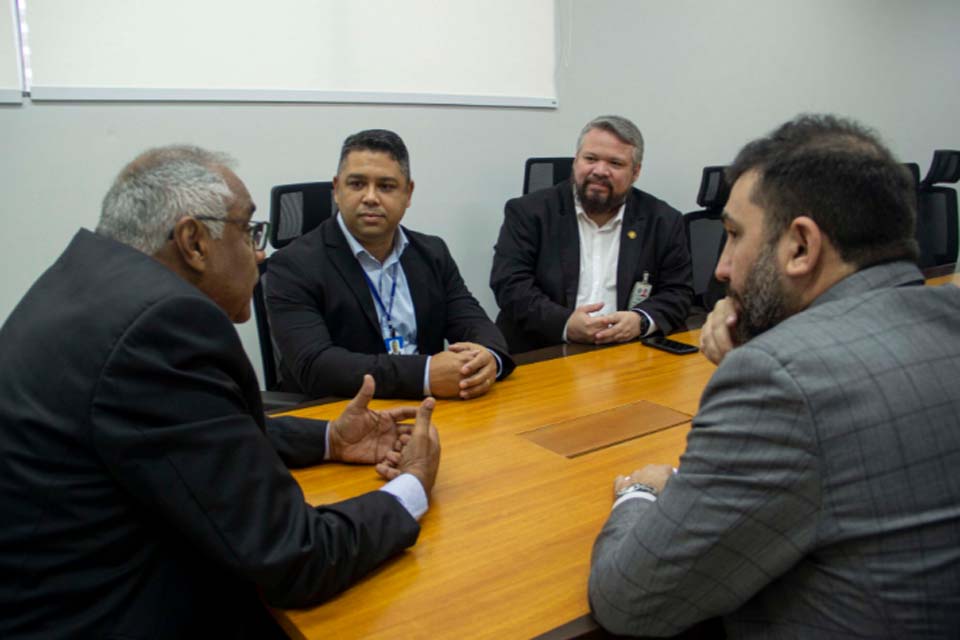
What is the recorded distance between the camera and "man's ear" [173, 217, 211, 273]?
1330 mm

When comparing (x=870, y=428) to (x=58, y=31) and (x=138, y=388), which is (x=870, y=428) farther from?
(x=58, y=31)

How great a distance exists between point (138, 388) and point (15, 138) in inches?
94.3

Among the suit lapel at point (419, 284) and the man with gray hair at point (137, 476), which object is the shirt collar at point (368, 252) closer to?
the suit lapel at point (419, 284)

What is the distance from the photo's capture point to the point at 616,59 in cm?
479

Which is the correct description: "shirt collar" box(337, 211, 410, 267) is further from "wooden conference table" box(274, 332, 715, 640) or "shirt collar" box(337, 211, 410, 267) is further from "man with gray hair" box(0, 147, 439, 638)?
"man with gray hair" box(0, 147, 439, 638)

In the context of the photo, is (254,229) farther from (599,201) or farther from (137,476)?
(599,201)

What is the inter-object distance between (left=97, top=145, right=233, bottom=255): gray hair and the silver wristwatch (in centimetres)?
89

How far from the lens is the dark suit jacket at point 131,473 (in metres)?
1.13

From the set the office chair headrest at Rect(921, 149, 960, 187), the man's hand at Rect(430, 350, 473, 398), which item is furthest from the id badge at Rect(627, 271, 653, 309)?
the office chair headrest at Rect(921, 149, 960, 187)

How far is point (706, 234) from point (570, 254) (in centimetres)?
118

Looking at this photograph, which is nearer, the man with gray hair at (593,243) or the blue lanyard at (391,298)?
the blue lanyard at (391,298)

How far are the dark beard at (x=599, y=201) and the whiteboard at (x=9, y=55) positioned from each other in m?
2.32

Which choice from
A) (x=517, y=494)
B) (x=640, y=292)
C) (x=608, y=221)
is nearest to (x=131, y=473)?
(x=517, y=494)

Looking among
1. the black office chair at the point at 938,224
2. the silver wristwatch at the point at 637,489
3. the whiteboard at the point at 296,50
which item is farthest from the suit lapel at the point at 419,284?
the black office chair at the point at 938,224
